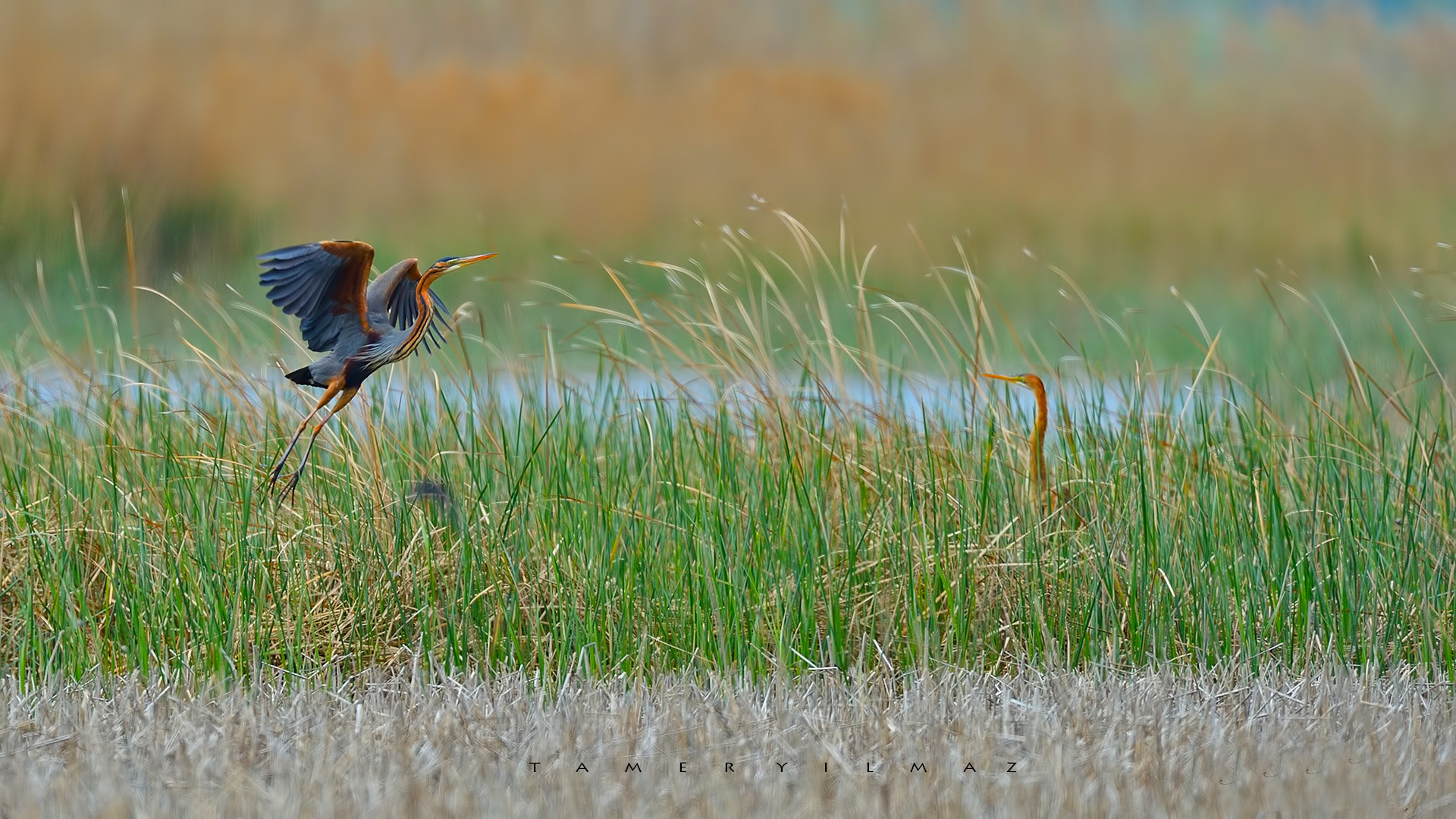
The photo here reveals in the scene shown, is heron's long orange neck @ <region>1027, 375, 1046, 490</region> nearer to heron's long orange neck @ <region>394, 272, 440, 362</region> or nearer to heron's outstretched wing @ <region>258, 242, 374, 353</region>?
heron's long orange neck @ <region>394, 272, 440, 362</region>

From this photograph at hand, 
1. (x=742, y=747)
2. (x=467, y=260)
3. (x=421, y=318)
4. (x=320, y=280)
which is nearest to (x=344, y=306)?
(x=320, y=280)

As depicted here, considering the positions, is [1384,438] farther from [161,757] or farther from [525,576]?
[161,757]

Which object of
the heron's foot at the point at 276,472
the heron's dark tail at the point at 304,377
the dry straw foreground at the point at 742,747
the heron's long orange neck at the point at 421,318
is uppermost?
the heron's long orange neck at the point at 421,318

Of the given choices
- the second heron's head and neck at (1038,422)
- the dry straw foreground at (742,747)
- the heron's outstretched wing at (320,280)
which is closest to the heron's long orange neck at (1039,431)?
the second heron's head and neck at (1038,422)

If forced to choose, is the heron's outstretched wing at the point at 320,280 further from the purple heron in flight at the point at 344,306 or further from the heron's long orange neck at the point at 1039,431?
the heron's long orange neck at the point at 1039,431

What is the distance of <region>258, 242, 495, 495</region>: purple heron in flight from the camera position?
2.70m

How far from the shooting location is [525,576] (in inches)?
145

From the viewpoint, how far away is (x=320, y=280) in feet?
8.91

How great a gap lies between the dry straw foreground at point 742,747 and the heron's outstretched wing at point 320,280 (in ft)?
2.81

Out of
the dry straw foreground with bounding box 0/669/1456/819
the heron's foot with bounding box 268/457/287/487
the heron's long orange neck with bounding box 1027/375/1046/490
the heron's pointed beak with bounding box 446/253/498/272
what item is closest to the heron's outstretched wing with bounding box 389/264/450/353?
the heron's pointed beak with bounding box 446/253/498/272

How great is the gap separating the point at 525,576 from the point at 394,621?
0.35 metres

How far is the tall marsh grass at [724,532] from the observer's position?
354 cm

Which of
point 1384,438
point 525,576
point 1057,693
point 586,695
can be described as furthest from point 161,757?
point 1384,438

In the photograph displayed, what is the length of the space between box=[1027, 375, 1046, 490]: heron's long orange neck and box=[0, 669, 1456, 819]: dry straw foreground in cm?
66
